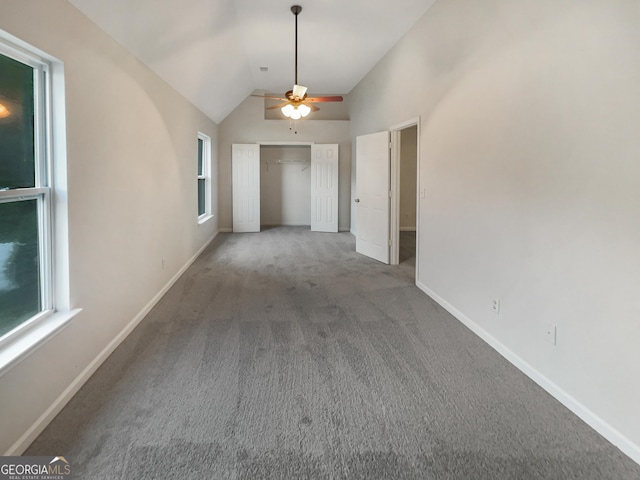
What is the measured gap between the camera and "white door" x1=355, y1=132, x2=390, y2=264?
574 centimetres

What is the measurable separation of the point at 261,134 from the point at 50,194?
6916mm

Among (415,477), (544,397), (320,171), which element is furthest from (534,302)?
(320,171)

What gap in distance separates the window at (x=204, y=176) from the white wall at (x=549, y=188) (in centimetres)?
480

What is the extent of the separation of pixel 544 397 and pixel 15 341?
9.31 feet

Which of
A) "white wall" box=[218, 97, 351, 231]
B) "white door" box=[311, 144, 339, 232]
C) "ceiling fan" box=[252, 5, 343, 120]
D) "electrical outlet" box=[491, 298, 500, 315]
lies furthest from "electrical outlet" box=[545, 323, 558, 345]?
"white wall" box=[218, 97, 351, 231]

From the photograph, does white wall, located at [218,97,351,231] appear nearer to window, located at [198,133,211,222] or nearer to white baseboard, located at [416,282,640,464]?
window, located at [198,133,211,222]

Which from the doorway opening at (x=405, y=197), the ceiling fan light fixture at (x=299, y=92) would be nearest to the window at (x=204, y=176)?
the ceiling fan light fixture at (x=299, y=92)

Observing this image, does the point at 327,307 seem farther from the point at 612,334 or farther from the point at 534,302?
the point at 612,334

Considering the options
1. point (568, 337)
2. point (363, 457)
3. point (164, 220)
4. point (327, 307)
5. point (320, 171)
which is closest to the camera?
point (363, 457)

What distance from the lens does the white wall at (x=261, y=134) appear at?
8.68m

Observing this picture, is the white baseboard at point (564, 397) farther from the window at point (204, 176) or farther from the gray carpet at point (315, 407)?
the window at point (204, 176)

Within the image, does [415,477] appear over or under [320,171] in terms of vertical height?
under

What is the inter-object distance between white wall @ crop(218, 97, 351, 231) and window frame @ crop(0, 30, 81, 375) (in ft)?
21.5

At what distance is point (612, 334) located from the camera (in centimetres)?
191
